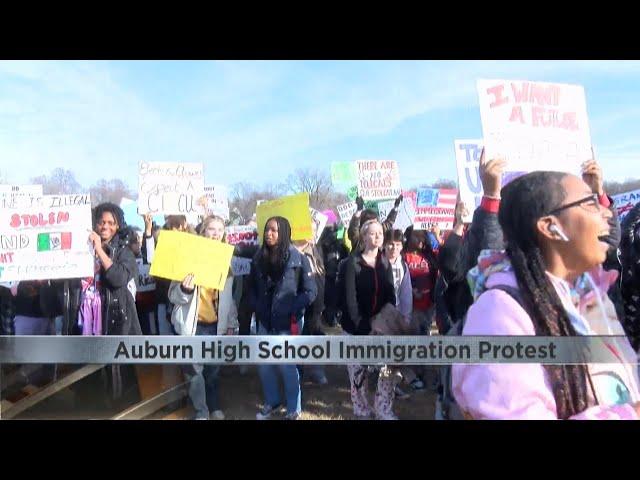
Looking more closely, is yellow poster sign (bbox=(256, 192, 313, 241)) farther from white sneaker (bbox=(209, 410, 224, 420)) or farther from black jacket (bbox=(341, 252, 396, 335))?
white sneaker (bbox=(209, 410, 224, 420))

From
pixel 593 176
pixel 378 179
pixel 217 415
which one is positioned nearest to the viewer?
pixel 378 179

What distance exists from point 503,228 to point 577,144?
0.53 m

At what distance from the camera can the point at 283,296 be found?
295 cm

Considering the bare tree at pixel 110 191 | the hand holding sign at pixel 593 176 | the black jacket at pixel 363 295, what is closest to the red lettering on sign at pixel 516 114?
the hand holding sign at pixel 593 176

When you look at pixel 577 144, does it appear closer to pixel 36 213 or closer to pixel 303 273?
pixel 303 273

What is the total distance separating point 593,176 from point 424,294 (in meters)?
0.96

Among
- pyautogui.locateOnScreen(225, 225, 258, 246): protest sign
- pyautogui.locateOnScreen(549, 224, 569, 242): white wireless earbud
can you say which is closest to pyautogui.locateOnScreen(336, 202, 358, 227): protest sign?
pyautogui.locateOnScreen(225, 225, 258, 246): protest sign

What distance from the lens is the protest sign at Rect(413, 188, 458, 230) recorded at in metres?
2.82

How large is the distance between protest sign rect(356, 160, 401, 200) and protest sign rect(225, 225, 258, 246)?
54cm

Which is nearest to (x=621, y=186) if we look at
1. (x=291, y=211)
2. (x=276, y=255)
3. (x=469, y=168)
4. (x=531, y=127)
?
(x=531, y=127)

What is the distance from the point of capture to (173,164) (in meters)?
2.85

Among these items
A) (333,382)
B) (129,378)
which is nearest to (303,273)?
(333,382)

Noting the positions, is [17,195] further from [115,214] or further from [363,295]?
[363,295]
